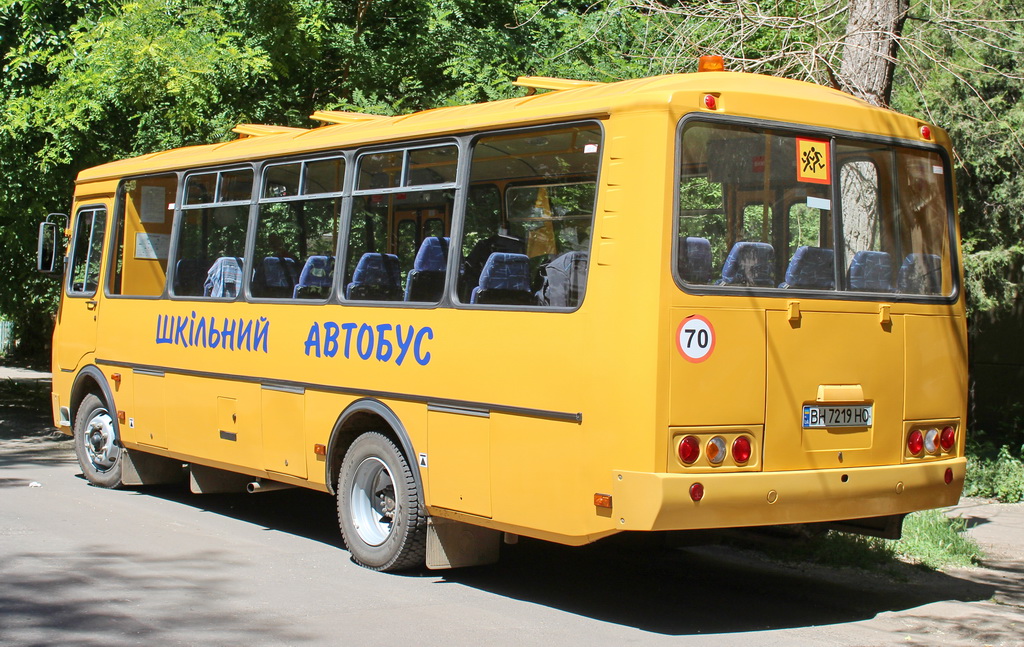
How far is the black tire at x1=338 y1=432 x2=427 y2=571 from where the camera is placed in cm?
762

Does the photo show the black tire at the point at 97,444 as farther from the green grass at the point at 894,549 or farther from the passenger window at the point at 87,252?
the green grass at the point at 894,549

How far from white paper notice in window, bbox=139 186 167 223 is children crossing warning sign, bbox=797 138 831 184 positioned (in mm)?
6086

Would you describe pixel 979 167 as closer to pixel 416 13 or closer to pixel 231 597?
pixel 416 13

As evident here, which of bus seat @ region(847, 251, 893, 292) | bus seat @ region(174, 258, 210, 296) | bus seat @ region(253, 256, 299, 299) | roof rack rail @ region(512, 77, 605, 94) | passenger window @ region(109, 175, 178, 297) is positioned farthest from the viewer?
passenger window @ region(109, 175, 178, 297)

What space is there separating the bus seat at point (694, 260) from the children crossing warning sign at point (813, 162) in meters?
0.81

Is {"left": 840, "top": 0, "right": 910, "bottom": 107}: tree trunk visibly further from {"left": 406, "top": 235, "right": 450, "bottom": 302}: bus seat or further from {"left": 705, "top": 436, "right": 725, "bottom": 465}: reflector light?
{"left": 705, "top": 436, "right": 725, "bottom": 465}: reflector light

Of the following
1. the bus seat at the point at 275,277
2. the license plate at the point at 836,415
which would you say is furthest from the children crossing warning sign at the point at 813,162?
the bus seat at the point at 275,277

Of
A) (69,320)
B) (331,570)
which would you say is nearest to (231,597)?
(331,570)

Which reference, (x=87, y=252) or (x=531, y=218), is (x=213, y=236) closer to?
(x=87, y=252)

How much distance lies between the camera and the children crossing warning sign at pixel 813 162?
22.1 ft

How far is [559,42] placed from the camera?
14.1m

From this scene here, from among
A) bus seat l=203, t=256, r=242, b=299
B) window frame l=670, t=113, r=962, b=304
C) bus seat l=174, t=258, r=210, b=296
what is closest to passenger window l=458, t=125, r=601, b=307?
window frame l=670, t=113, r=962, b=304

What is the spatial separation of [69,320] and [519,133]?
654cm

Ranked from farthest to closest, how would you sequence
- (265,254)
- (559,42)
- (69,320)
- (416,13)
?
(416,13) < (559,42) < (69,320) < (265,254)
